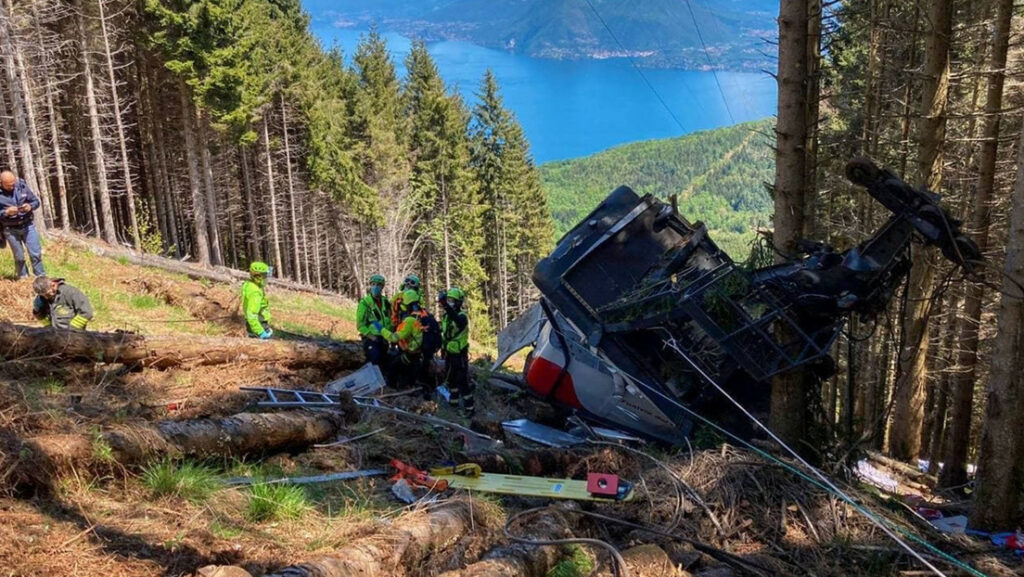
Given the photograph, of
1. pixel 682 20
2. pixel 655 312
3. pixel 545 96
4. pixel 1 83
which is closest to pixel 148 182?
pixel 1 83

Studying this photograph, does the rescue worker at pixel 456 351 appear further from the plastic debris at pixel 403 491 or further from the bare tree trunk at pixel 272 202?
the bare tree trunk at pixel 272 202

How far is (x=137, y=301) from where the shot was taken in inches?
504

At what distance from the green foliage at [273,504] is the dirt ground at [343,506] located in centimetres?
3

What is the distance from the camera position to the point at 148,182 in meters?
34.1

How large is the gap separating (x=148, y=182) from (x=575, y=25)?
17702cm

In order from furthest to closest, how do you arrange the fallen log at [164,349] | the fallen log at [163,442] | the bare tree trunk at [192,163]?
1. the bare tree trunk at [192,163]
2. the fallen log at [164,349]
3. the fallen log at [163,442]

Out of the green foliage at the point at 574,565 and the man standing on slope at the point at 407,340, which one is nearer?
the green foliage at the point at 574,565

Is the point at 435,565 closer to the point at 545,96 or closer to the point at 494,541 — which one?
the point at 494,541

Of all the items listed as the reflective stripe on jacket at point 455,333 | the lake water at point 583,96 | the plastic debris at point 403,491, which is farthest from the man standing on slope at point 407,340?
the lake water at point 583,96

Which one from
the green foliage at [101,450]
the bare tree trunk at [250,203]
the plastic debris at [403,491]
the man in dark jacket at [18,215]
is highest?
the man in dark jacket at [18,215]

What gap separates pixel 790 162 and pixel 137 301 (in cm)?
1173

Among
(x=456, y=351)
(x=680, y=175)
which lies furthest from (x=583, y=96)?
(x=456, y=351)

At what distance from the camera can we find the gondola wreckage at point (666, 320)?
235 inches

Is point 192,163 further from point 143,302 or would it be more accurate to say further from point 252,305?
point 252,305
